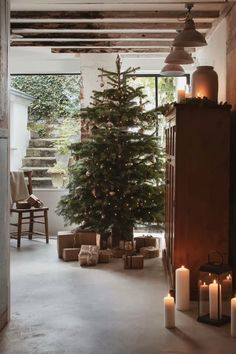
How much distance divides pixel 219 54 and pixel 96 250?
252 cm

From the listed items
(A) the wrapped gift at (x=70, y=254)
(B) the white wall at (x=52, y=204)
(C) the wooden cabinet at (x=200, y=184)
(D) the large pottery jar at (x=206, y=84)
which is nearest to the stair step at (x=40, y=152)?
(B) the white wall at (x=52, y=204)

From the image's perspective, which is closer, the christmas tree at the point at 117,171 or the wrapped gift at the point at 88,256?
the wrapped gift at the point at 88,256

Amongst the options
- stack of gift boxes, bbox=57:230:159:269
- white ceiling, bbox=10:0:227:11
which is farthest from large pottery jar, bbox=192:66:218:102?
stack of gift boxes, bbox=57:230:159:269

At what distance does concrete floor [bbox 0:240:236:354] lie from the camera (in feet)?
11.2

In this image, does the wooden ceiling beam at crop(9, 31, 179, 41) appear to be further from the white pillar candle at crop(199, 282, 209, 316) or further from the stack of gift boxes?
the white pillar candle at crop(199, 282, 209, 316)

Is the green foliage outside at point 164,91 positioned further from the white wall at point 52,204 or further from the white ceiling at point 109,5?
the white ceiling at point 109,5

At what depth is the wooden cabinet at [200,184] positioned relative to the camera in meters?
4.42

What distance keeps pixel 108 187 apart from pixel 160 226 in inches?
31.9

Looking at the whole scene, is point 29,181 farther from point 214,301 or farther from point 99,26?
point 214,301

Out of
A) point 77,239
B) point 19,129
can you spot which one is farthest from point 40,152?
point 77,239

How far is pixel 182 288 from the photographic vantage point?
4.22 meters

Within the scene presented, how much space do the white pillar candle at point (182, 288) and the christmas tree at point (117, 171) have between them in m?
2.02

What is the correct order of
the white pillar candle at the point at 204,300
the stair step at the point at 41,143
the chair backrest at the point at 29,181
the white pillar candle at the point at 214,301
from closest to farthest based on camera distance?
the white pillar candle at the point at 214,301 < the white pillar candle at the point at 204,300 < the chair backrest at the point at 29,181 < the stair step at the point at 41,143

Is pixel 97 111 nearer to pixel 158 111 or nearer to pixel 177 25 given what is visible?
pixel 158 111
